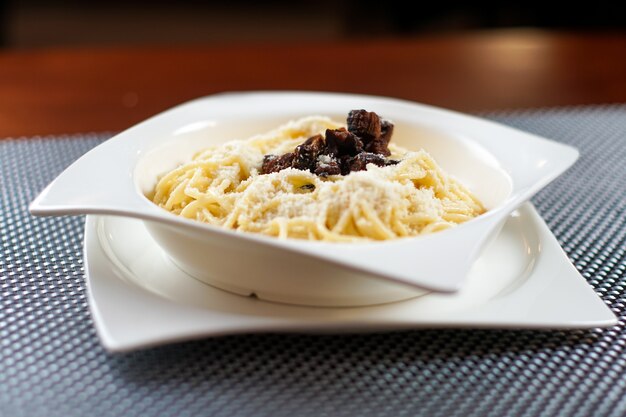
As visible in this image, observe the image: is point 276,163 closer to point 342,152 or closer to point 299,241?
point 342,152

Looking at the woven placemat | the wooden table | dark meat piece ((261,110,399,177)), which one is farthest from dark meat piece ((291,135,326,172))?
the wooden table

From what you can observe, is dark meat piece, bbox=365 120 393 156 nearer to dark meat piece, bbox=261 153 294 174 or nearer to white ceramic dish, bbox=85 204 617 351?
dark meat piece, bbox=261 153 294 174

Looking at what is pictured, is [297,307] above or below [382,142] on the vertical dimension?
below

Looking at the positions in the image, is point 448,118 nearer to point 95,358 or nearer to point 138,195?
point 138,195

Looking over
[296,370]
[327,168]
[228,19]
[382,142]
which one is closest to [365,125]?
[382,142]

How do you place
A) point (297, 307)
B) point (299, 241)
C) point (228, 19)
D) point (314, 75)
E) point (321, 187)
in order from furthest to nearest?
point (228, 19) < point (314, 75) < point (321, 187) < point (297, 307) < point (299, 241)
